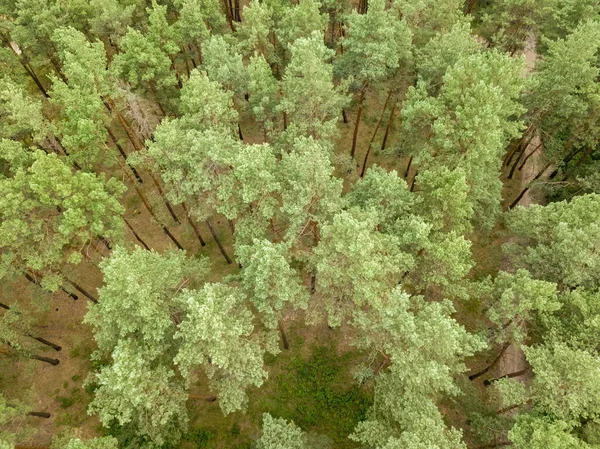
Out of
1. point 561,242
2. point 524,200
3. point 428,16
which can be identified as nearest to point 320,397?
point 561,242

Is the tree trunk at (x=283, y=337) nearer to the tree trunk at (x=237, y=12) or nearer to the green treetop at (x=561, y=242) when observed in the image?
the green treetop at (x=561, y=242)

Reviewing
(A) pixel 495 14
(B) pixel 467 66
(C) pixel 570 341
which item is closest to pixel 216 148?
(B) pixel 467 66

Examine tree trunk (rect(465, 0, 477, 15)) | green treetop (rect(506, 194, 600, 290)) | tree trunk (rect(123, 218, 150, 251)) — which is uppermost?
tree trunk (rect(465, 0, 477, 15))

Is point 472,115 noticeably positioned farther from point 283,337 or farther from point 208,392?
point 208,392

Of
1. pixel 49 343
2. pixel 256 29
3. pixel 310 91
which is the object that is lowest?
pixel 49 343

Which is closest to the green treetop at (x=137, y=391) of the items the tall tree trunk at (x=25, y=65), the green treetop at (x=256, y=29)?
the green treetop at (x=256, y=29)

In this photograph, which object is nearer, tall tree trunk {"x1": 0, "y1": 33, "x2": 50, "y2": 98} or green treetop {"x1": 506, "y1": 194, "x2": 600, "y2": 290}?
green treetop {"x1": 506, "y1": 194, "x2": 600, "y2": 290}

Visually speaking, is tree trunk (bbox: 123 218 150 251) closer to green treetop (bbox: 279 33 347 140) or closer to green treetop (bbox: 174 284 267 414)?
green treetop (bbox: 174 284 267 414)

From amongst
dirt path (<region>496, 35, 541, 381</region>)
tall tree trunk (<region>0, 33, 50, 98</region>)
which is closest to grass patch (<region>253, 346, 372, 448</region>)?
dirt path (<region>496, 35, 541, 381</region>)
